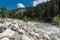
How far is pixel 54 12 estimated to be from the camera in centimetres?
6788

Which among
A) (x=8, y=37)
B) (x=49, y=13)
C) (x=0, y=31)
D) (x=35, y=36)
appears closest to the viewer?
(x=8, y=37)

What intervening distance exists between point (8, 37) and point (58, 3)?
62495mm

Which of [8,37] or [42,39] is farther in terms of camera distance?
[42,39]

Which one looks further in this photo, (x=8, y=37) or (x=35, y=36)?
(x=35, y=36)

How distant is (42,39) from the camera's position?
445 inches

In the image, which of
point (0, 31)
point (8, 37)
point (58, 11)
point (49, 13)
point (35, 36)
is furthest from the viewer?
point (49, 13)

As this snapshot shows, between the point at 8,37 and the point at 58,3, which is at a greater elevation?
the point at 58,3

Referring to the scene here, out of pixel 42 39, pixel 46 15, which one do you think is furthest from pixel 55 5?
pixel 42 39

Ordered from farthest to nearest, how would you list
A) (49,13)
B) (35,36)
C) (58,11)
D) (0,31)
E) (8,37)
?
1. (49,13)
2. (58,11)
3. (35,36)
4. (0,31)
5. (8,37)

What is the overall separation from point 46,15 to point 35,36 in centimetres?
6413

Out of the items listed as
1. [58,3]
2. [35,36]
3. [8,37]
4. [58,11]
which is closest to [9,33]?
[8,37]

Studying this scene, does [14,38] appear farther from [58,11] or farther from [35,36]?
[58,11]

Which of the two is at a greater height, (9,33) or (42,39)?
(9,33)

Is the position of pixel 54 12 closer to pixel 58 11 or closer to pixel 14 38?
pixel 58 11
